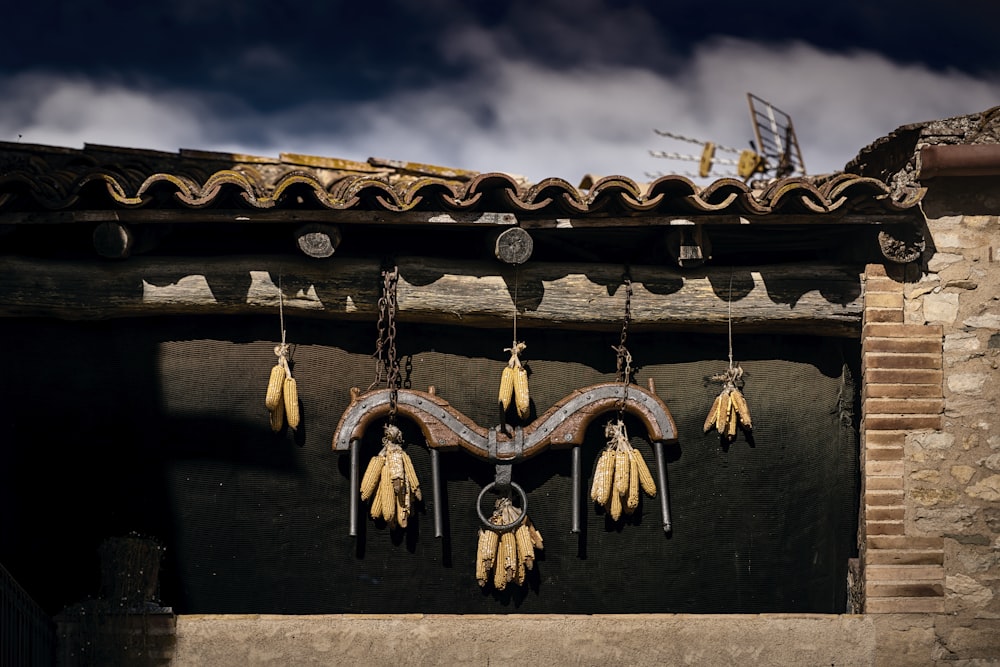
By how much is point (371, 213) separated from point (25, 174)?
1.48 m

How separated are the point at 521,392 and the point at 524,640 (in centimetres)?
120

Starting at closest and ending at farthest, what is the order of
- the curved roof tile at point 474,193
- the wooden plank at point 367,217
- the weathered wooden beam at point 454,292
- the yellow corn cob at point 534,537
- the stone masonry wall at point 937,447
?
the curved roof tile at point 474,193 → the wooden plank at point 367,217 → the weathered wooden beam at point 454,292 → the stone masonry wall at point 937,447 → the yellow corn cob at point 534,537

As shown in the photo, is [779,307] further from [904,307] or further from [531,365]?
[531,365]

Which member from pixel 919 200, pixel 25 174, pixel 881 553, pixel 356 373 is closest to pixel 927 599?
pixel 881 553

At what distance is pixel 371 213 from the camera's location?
4094mm

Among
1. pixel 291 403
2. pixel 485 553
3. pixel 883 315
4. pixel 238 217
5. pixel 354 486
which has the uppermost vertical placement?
pixel 238 217

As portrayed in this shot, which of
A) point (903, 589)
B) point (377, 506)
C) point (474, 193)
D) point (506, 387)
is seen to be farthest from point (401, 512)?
point (903, 589)

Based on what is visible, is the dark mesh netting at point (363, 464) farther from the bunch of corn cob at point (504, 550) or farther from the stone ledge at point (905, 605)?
the stone ledge at point (905, 605)

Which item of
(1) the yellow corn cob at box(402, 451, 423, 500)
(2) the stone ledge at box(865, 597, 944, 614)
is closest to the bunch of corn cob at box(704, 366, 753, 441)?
(2) the stone ledge at box(865, 597, 944, 614)

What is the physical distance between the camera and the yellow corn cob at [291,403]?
4297 millimetres

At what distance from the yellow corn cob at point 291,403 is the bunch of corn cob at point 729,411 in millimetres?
2018

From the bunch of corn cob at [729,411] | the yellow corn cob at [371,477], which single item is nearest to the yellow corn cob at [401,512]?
the yellow corn cob at [371,477]

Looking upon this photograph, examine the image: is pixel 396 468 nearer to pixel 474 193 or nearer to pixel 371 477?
pixel 371 477

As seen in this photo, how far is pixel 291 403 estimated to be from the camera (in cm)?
430
